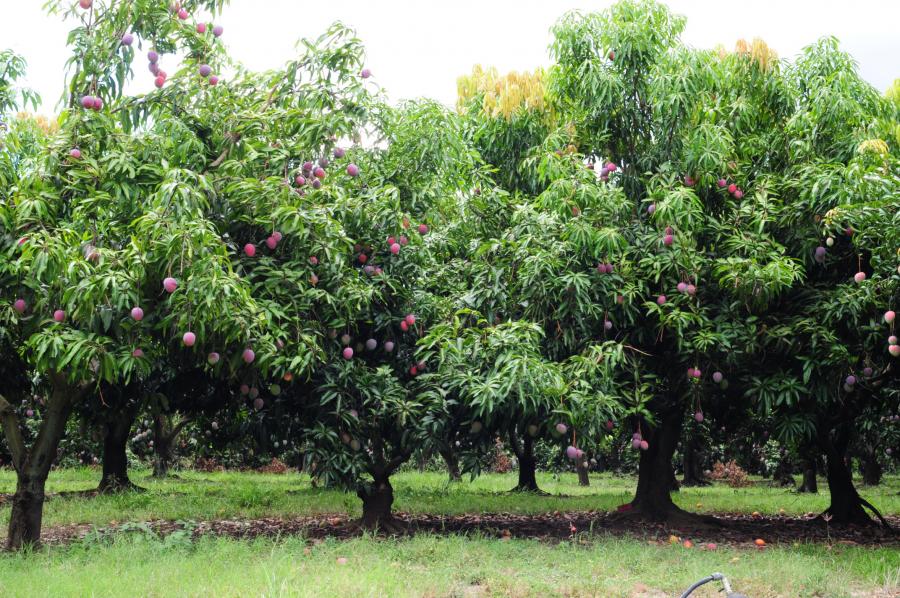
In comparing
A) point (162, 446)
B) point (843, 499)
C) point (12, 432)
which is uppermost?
point (12, 432)

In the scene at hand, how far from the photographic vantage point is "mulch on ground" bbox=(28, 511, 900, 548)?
8.98m

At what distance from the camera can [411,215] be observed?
9.17 meters

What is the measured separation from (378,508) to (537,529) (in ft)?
6.88

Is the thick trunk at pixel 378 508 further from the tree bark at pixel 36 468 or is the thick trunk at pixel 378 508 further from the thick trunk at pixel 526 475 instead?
the thick trunk at pixel 526 475

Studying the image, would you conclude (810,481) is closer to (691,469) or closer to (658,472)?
(691,469)

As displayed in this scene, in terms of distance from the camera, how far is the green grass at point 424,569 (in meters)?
5.42

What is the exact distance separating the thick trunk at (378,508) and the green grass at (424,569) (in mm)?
1065

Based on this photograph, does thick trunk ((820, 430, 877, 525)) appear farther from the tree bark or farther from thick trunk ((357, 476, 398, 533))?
the tree bark

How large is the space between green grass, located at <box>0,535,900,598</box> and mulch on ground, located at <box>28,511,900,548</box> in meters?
1.08

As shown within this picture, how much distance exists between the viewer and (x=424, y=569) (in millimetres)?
6480

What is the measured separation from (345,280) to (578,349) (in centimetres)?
275

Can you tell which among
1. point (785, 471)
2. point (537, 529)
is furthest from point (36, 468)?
point (785, 471)

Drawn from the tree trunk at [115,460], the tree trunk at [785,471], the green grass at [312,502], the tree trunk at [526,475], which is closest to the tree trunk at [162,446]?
the green grass at [312,502]

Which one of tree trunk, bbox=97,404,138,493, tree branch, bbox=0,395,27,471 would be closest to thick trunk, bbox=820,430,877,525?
tree branch, bbox=0,395,27,471
